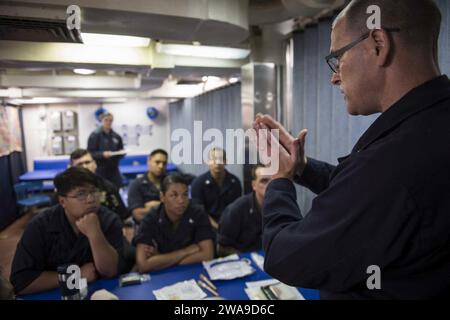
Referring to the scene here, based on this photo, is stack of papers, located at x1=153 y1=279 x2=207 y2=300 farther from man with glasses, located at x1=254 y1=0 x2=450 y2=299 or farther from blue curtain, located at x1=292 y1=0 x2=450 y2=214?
man with glasses, located at x1=254 y1=0 x2=450 y2=299

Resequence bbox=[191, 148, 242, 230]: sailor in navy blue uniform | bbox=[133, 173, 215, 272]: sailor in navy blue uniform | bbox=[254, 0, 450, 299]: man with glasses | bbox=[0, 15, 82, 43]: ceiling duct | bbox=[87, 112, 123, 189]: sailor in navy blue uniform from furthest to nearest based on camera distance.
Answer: bbox=[87, 112, 123, 189]: sailor in navy blue uniform → bbox=[191, 148, 242, 230]: sailor in navy blue uniform → bbox=[133, 173, 215, 272]: sailor in navy blue uniform → bbox=[0, 15, 82, 43]: ceiling duct → bbox=[254, 0, 450, 299]: man with glasses

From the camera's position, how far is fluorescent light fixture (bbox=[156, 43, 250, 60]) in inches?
85.5

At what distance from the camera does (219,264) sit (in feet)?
5.20

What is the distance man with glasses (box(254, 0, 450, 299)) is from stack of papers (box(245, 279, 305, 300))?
688 millimetres

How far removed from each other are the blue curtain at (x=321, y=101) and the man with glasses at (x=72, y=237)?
2.56ft

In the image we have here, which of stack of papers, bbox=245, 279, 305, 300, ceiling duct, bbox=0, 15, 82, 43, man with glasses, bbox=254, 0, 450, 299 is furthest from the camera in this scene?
stack of papers, bbox=245, 279, 305, 300

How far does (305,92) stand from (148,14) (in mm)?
729

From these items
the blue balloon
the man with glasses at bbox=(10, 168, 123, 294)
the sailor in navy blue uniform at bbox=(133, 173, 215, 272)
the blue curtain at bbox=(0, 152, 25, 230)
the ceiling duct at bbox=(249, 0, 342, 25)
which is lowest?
the sailor in navy blue uniform at bbox=(133, 173, 215, 272)

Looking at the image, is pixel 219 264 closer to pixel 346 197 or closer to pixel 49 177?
pixel 49 177

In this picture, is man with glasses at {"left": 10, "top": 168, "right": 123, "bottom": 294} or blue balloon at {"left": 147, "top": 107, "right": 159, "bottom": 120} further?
blue balloon at {"left": 147, "top": 107, "right": 159, "bottom": 120}

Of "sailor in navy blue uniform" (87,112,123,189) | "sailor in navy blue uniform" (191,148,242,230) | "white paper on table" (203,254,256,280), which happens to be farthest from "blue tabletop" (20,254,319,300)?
"sailor in navy blue uniform" (87,112,123,189)

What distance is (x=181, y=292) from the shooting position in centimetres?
132

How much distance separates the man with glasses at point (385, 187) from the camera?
19.2 inches

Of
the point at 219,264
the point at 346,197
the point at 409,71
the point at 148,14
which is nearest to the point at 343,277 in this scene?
the point at 346,197
